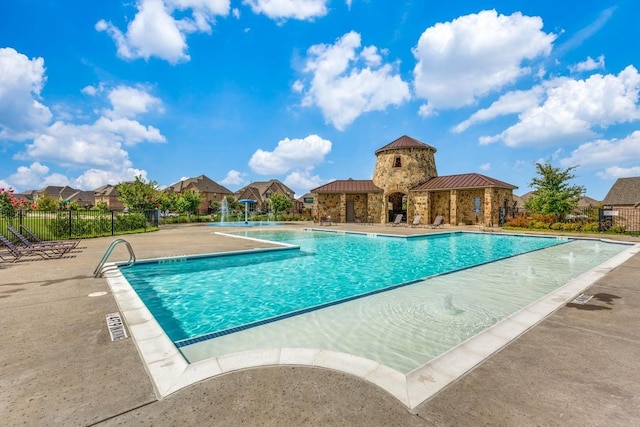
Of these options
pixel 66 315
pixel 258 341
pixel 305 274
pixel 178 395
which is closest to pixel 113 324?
pixel 66 315

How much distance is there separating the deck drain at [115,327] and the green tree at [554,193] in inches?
1098

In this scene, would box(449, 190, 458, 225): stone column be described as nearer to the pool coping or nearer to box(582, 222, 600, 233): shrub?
box(582, 222, 600, 233): shrub

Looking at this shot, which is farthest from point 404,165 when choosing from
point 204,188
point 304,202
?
point 204,188

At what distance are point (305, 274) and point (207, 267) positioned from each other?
3.30 meters

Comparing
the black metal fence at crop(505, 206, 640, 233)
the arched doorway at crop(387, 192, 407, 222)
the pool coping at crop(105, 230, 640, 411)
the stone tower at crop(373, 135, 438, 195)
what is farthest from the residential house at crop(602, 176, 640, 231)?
the pool coping at crop(105, 230, 640, 411)

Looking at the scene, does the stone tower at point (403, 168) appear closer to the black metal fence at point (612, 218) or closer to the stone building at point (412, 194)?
the stone building at point (412, 194)

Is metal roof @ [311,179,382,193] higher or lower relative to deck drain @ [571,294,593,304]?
higher

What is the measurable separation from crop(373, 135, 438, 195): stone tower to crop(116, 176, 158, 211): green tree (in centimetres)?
2156

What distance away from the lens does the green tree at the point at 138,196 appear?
23141 mm

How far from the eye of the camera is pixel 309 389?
256 cm

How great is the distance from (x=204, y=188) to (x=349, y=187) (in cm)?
3924

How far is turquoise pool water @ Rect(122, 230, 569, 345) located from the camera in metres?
5.54

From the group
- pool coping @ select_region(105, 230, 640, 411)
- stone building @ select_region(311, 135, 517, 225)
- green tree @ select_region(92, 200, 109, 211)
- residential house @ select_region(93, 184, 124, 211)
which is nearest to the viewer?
pool coping @ select_region(105, 230, 640, 411)

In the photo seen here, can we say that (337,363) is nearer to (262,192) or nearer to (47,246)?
(47,246)
